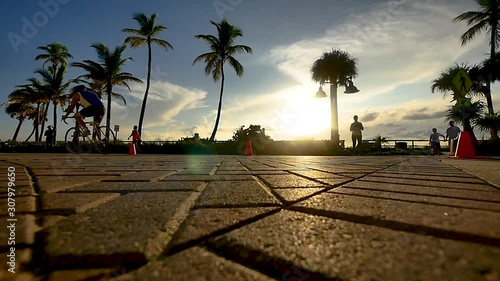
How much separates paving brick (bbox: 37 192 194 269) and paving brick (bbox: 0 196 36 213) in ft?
0.84

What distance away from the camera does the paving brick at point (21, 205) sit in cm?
113

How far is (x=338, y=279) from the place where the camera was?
0.56 metres

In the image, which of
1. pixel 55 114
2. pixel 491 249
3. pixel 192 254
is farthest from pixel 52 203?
pixel 55 114

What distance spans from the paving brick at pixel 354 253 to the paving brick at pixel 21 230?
1.66ft

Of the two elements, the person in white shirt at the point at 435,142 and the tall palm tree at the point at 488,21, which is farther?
the tall palm tree at the point at 488,21

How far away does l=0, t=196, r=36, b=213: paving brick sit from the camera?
113 centimetres

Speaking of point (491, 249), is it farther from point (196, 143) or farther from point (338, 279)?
point (196, 143)

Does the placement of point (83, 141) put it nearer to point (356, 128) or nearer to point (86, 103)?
point (86, 103)

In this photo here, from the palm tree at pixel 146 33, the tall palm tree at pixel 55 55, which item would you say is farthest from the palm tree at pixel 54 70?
the palm tree at pixel 146 33

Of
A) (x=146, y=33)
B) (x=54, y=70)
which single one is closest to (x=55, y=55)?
(x=54, y=70)

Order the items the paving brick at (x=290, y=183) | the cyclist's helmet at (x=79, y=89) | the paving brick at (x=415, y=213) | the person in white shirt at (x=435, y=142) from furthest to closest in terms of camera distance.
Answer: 1. the person in white shirt at (x=435, y=142)
2. the cyclist's helmet at (x=79, y=89)
3. the paving brick at (x=290, y=183)
4. the paving brick at (x=415, y=213)

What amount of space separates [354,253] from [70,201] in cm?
121

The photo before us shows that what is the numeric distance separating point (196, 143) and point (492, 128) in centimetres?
2072

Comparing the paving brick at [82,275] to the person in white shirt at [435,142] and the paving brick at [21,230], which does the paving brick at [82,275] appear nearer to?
the paving brick at [21,230]
